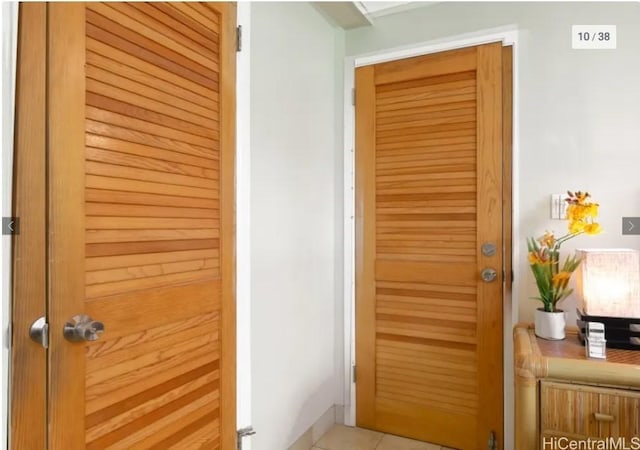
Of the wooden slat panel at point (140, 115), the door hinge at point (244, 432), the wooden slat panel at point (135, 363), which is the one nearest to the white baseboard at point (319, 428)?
the door hinge at point (244, 432)

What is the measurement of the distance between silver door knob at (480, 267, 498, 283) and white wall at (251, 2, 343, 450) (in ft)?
2.62

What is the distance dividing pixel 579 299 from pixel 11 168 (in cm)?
195

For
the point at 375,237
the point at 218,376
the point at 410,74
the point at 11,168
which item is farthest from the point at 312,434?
the point at 410,74

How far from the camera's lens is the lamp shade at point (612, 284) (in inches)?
57.5

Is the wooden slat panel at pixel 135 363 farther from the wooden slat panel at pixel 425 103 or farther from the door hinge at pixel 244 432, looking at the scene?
the wooden slat panel at pixel 425 103

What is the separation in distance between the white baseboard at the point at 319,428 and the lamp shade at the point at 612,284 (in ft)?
4.63

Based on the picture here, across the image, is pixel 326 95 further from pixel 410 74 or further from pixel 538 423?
pixel 538 423

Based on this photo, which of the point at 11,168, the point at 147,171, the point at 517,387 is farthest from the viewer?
the point at 517,387

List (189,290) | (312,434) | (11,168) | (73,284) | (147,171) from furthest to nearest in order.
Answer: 1. (312,434)
2. (189,290)
3. (147,171)
4. (73,284)
5. (11,168)

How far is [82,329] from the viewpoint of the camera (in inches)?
36.8

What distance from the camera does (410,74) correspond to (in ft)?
6.97

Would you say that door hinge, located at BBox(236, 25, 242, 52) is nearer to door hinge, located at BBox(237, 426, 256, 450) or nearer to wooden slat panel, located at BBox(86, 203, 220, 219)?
wooden slat panel, located at BBox(86, 203, 220, 219)

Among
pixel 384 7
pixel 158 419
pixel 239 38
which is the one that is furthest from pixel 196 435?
pixel 384 7

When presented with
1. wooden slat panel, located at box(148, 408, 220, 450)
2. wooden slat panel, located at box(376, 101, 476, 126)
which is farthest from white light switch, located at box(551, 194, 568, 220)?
wooden slat panel, located at box(148, 408, 220, 450)
